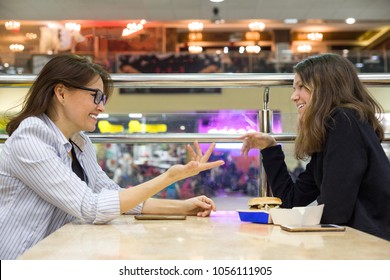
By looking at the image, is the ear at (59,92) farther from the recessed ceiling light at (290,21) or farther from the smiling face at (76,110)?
the recessed ceiling light at (290,21)

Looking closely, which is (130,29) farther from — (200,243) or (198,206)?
(200,243)

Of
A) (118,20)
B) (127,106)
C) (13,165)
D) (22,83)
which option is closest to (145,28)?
(118,20)

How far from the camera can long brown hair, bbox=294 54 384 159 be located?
67.7 inches

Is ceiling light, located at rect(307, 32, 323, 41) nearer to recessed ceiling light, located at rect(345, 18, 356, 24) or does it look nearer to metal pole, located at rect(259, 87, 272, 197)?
recessed ceiling light, located at rect(345, 18, 356, 24)

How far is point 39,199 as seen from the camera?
4.97 feet

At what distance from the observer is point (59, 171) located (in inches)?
56.7

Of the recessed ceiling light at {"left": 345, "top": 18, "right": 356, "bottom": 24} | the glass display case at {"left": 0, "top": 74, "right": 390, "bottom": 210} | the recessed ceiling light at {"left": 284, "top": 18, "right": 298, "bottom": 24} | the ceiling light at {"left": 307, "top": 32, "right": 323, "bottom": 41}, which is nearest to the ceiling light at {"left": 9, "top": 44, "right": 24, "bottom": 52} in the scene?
the recessed ceiling light at {"left": 284, "top": 18, "right": 298, "bottom": 24}

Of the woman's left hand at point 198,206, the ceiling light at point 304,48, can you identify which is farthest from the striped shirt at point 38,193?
the ceiling light at point 304,48

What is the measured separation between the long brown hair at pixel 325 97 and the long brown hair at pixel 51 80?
692 millimetres

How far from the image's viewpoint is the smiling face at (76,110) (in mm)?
1707

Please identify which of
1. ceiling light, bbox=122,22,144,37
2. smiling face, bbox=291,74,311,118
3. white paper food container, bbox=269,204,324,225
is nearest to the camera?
white paper food container, bbox=269,204,324,225

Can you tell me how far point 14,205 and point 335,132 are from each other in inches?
37.2

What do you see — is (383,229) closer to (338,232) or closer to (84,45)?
(338,232)

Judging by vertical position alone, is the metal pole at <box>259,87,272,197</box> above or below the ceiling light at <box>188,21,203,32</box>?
below
